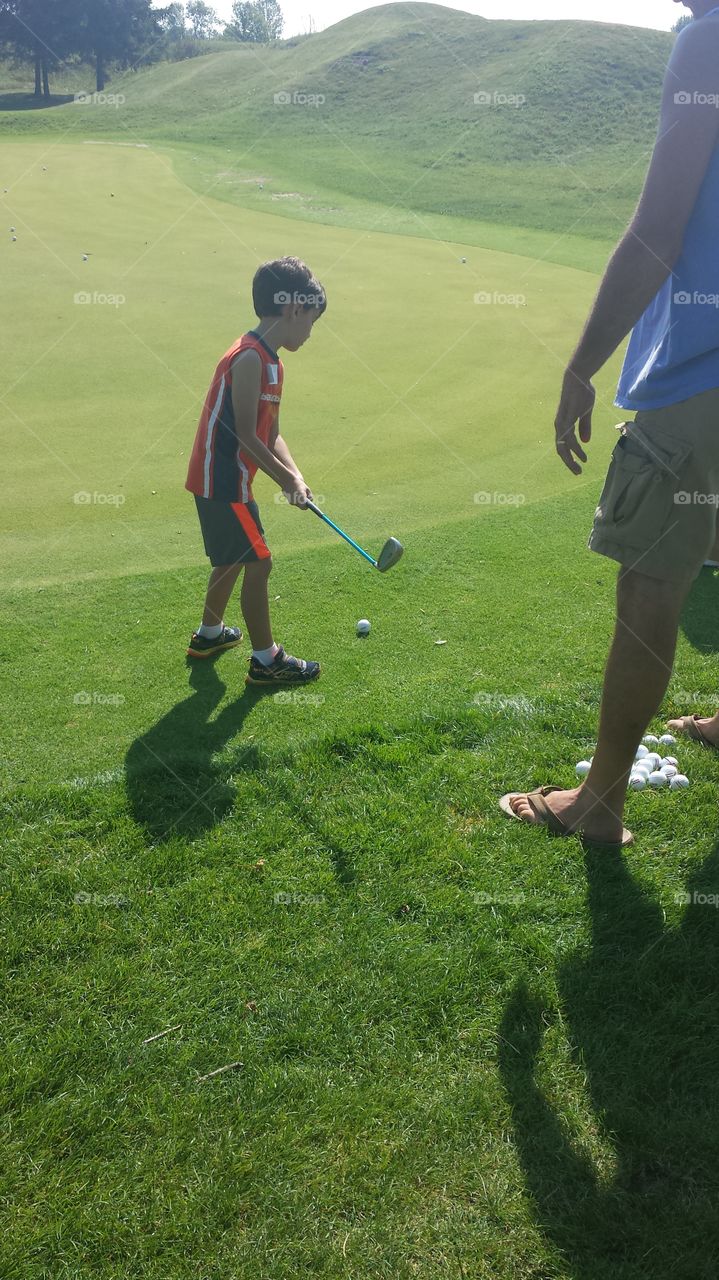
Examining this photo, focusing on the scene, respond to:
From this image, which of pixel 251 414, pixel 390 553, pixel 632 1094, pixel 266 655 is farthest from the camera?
pixel 390 553

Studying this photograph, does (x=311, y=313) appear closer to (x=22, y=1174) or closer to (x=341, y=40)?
(x=22, y=1174)

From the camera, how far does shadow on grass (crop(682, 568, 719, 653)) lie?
3881 mm

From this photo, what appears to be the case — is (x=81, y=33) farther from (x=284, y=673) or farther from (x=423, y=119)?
(x=284, y=673)

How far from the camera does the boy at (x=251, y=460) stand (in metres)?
3.65

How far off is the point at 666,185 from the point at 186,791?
85.2 inches

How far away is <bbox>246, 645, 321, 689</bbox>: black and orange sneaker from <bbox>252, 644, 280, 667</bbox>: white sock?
1 cm

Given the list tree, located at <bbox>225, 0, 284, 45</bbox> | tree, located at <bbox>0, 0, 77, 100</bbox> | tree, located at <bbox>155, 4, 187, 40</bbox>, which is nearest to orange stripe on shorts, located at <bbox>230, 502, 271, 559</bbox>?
tree, located at <bbox>0, 0, 77, 100</bbox>

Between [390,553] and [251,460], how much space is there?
72cm

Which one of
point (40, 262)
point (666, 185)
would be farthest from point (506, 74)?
point (666, 185)

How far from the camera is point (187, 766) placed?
10.1 ft

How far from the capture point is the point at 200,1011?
2143mm

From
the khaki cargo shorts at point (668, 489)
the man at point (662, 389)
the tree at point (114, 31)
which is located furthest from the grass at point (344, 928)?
the tree at point (114, 31)

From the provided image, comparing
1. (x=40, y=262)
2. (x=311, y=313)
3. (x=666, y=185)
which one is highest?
(x=666, y=185)

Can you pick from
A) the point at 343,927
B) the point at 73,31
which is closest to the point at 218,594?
the point at 343,927
